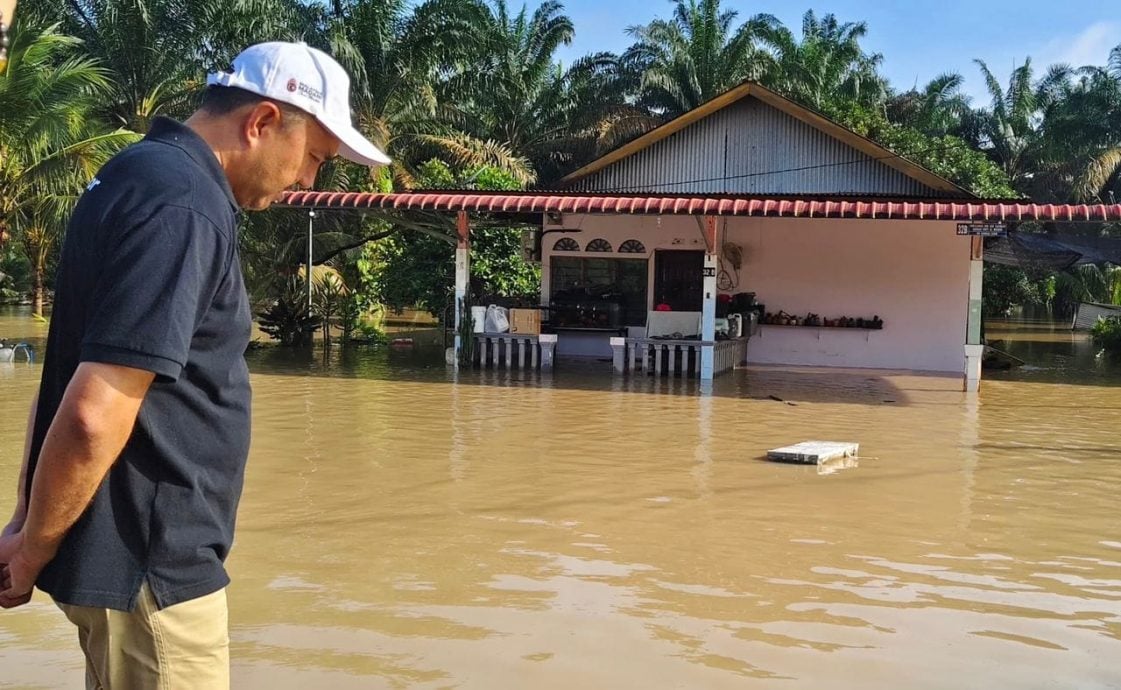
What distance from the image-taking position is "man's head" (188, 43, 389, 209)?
216 cm

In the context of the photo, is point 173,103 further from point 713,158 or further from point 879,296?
point 879,296

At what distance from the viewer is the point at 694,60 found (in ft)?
110

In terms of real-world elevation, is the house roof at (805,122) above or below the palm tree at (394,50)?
below

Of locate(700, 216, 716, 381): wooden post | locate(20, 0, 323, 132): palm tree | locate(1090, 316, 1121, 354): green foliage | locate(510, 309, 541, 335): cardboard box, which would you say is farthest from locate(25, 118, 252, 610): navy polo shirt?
locate(1090, 316, 1121, 354): green foliage

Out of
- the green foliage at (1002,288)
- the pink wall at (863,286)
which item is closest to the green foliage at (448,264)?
the pink wall at (863,286)

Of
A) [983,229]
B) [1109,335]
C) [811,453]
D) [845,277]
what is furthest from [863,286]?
[811,453]

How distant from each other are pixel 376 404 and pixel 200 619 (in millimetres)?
10780

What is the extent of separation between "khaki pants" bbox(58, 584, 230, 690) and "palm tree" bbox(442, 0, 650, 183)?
29793 millimetres

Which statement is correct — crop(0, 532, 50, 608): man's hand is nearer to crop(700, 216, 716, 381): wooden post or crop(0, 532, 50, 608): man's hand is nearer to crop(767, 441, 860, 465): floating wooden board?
crop(767, 441, 860, 465): floating wooden board

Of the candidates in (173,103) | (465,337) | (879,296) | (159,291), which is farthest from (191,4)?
(159,291)

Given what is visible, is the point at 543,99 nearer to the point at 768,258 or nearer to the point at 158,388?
the point at 768,258

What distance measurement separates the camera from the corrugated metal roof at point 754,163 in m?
20.7

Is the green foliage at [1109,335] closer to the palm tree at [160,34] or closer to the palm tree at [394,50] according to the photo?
the palm tree at [394,50]

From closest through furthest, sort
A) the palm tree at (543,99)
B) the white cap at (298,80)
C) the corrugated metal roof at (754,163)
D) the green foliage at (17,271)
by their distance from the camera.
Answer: the white cap at (298,80) < the corrugated metal roof at (754,163) < the palm tree at (543,99) < the green foliage at (17,271)
